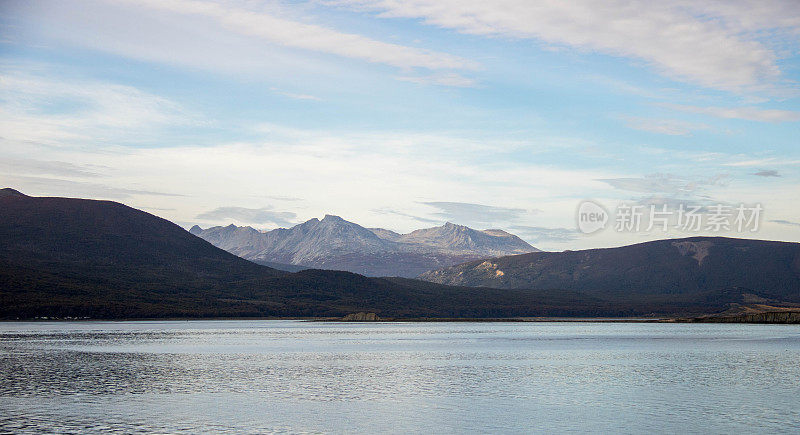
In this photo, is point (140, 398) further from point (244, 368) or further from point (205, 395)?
point (244, 368)

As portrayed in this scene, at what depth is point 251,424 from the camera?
142ft

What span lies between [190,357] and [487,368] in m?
37.8

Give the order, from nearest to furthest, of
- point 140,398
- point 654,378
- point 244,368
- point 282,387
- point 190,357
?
point 140,398 < point 282,387 < point 654,378 < point 244,368 < point 190,357

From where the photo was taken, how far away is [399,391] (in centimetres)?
5912

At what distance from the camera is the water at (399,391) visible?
4322 cm

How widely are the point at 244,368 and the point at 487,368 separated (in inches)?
993

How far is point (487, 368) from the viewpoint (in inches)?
3182

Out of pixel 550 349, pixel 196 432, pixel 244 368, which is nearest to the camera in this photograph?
pixel 196 432

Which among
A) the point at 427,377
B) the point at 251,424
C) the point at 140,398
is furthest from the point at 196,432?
the point at 427,377

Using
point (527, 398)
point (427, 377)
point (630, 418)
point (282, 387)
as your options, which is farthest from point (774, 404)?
point (282, 387)

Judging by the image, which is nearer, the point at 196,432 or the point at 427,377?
the point at 196,432

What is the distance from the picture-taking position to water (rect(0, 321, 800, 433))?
43.2m

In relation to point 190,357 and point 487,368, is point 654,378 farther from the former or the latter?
point 190,357

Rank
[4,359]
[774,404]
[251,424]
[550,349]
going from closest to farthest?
[251,424] < [774,404] < [4,359] < [550,349]
